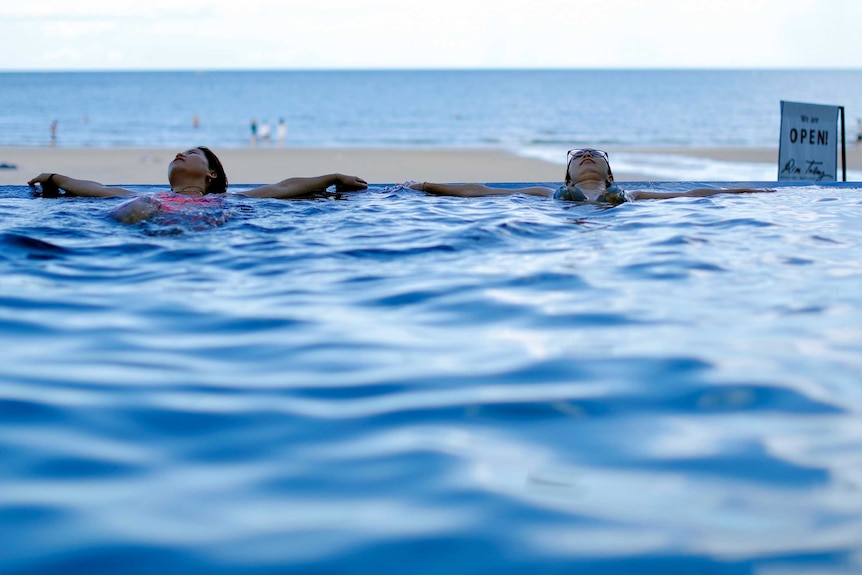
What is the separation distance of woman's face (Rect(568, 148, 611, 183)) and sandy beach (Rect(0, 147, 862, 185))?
12457 millimetres

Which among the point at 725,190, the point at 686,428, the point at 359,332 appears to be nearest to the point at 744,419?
the point at 686,428

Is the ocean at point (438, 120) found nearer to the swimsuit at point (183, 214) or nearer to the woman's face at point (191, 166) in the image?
the woman's face at point (191, 166)

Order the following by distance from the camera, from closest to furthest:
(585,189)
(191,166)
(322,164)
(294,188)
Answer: (191,166), (294,188), (585,189), (322,164)

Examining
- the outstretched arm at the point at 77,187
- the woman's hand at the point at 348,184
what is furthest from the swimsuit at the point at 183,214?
the woman's hand at the point at 348,184

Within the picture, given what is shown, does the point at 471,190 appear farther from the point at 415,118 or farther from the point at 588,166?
the point at 415,118

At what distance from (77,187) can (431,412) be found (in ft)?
18.5

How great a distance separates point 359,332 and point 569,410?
1116 mm

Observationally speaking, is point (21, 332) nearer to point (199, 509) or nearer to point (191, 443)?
point (191, 443)

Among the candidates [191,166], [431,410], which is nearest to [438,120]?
[191,166]

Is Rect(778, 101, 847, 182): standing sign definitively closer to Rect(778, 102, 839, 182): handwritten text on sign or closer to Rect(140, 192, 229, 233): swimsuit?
Rect(778, 102, 839, 182): handwritten text on sign

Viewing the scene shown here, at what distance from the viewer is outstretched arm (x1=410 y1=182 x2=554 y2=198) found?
7.40 meters

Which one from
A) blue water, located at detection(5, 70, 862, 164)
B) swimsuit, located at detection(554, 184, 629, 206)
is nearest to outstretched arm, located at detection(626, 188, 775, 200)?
swimsuit, located at detection(554, 184, 629, 206)

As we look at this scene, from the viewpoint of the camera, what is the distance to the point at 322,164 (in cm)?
2381

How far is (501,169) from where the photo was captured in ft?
75.2
